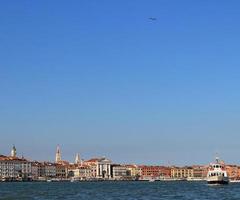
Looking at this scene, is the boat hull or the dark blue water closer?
the dark blue water

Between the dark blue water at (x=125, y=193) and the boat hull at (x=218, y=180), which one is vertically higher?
the boat hull at (x=218, y=180)

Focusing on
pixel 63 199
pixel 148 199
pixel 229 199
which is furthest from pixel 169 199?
pixel 63 199

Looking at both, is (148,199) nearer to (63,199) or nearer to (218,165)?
(63,199)

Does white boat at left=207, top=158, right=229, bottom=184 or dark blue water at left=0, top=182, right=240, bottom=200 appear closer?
dark blue water at left=0, top=182, right=240, bottom=200

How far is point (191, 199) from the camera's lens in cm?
6006

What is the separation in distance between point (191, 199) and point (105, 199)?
825 cm

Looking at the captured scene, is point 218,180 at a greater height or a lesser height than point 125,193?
greater

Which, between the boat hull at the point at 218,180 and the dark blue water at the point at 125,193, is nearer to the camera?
the dark blue water at the point at 125,193

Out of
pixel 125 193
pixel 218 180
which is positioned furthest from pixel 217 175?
pixel 125 193

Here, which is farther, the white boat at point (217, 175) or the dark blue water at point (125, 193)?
the white boat at point (217, 175)

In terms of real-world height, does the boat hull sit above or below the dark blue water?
above

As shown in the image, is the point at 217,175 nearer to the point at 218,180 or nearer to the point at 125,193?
the point at 218,180

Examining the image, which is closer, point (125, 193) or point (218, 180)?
point (125, 193)

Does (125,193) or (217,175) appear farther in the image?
(217,175)
